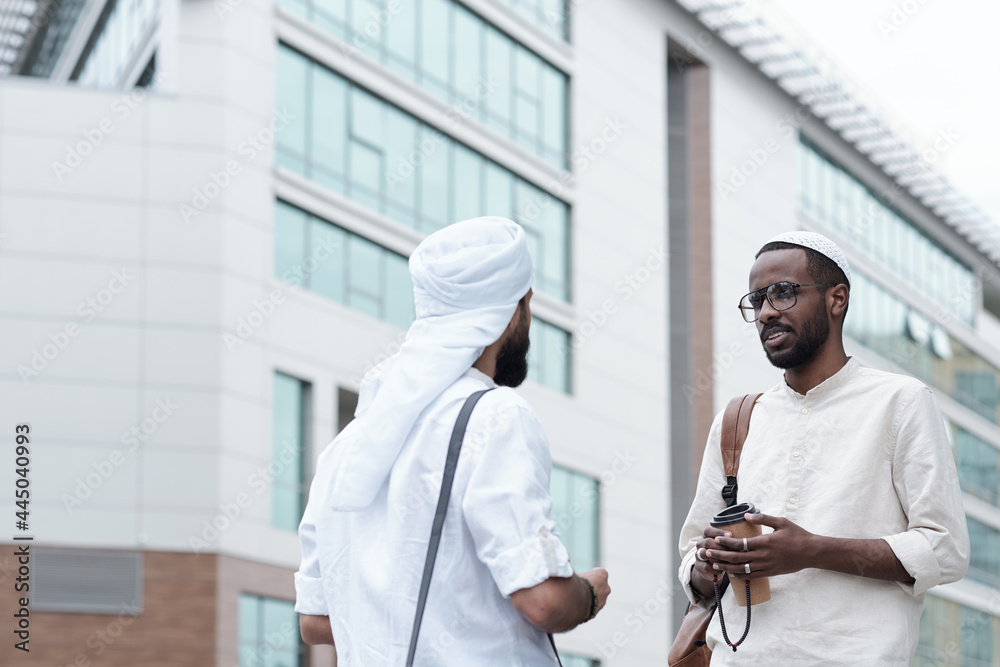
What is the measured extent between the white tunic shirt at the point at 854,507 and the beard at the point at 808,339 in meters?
0.11

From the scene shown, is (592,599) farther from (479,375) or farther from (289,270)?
(289,270)

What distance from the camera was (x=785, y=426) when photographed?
159 inches

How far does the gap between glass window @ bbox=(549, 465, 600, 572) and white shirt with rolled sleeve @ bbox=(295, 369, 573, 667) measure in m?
28.0

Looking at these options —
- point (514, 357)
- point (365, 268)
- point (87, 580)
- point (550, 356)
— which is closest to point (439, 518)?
point (514, 357)

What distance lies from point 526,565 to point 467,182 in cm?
2787

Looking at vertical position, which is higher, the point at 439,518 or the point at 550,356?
the point at 550,356

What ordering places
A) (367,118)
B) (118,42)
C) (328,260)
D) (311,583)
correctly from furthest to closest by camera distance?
(118,42) → (367,118) → (328,260) → (311,583)

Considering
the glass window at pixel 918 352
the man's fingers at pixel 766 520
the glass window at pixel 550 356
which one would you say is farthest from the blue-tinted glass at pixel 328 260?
the man's fingers at pixel 766 520

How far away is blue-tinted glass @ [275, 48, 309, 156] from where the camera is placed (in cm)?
2631

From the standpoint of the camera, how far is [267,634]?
80.5ft

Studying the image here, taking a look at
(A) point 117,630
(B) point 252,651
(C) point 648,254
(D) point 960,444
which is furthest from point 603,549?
(D) point 960,444

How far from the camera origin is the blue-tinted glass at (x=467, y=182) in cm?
3020

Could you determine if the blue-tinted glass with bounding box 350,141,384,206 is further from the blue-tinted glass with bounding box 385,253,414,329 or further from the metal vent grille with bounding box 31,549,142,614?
the metal vent grille with bounding box 31,549,142,614

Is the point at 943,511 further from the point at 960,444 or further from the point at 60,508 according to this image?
the point at 960,444
